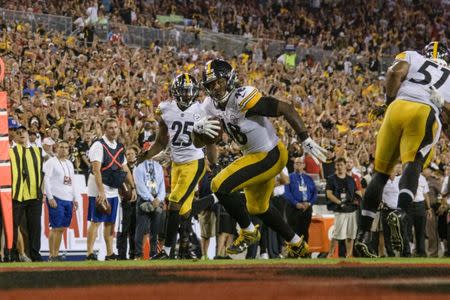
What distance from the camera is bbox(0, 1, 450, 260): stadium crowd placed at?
15.5 metres

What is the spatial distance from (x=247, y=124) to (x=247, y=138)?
0.15 metres

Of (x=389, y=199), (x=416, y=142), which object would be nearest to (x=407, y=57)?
(x=416, y=142)

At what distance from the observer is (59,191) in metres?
13.1

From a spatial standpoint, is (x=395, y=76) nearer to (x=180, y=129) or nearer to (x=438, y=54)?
(x=438, y=54)

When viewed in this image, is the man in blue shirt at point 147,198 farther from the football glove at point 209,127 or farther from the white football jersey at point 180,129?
the football glove at point 209,127

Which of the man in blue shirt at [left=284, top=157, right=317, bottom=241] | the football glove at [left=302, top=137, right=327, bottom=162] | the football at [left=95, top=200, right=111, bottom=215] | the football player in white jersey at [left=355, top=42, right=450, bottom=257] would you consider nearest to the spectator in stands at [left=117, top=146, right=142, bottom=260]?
the football at [left=95, top=200, right=111, bottom=215]

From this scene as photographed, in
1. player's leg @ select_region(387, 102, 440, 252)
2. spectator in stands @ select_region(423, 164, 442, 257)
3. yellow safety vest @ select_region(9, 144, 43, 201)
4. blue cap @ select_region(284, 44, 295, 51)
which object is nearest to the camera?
player's leg @ select_region(387, 102, 440, 252)

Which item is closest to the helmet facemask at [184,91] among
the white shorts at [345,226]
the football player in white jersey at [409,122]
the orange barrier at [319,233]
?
the football player in white jersey at [409,122]

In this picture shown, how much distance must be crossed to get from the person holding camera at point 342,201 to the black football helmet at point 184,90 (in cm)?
421

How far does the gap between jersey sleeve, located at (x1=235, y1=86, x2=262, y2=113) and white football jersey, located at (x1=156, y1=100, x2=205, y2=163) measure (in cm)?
197

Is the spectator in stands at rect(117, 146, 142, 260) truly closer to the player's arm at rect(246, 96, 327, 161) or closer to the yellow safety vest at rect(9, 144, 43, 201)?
the yellow safety vest at rect(9, 144, 43, 201)

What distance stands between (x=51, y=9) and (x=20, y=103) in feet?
28.3

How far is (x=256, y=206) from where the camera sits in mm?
9984

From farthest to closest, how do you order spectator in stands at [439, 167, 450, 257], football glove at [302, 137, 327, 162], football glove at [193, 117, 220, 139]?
spectator in stands at [439, 167, 450, 257], football glove at [193, 117, 220, 139], football glove at [302, 137, 327, 162]
